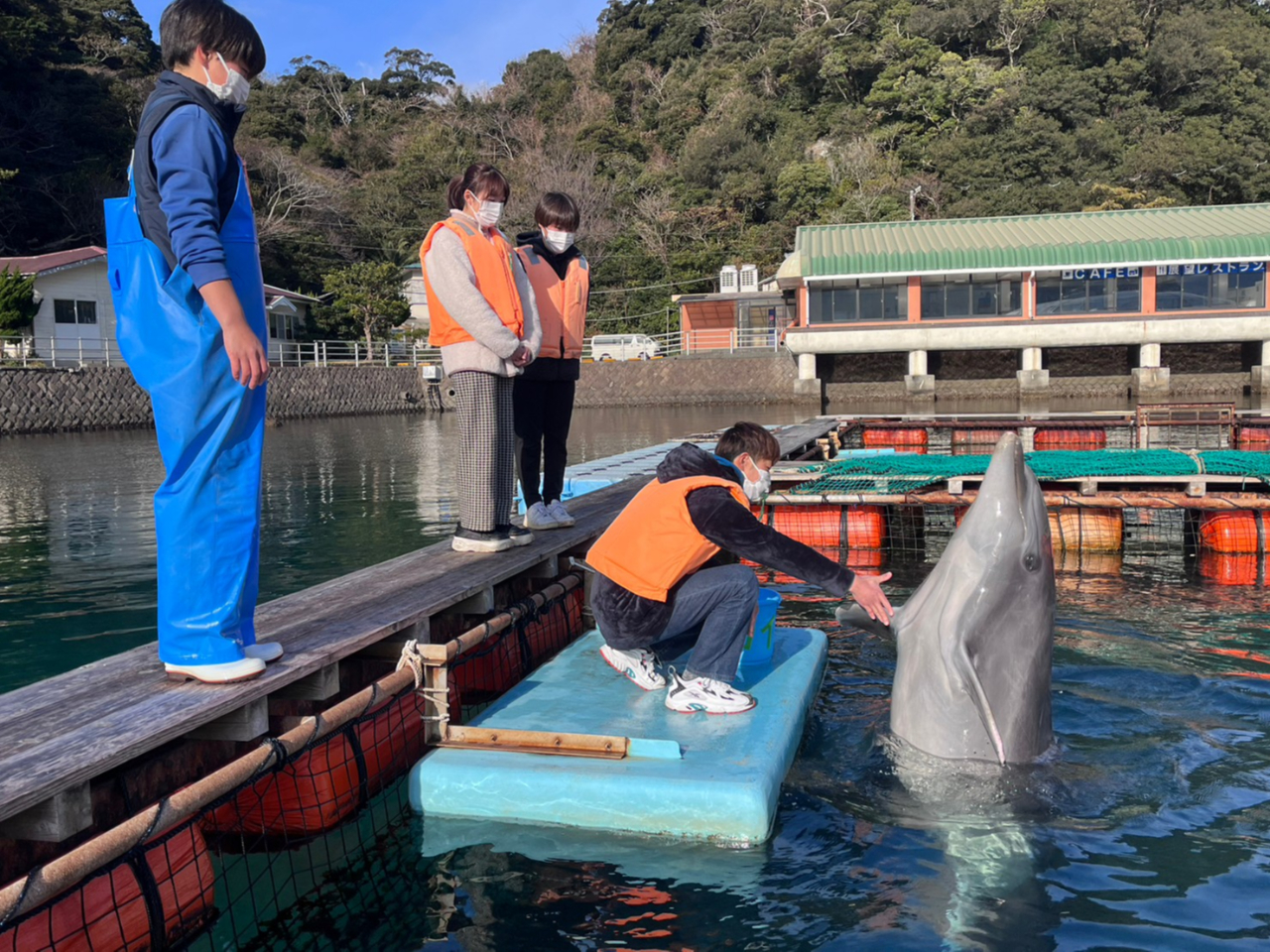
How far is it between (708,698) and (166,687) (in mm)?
1925

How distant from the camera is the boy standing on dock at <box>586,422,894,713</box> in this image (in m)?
3.90

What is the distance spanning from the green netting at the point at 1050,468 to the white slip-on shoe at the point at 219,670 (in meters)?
6.80

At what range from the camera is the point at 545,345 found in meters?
5.92

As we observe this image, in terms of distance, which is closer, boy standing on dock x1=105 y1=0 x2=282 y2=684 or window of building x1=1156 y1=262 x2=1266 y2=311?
boy standing on dock x1=105 y1=0 x2=282 y2=684

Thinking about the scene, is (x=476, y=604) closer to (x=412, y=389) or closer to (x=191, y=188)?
(x=191, y=188)

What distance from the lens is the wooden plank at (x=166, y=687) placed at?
2.71 metres

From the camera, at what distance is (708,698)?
402cm

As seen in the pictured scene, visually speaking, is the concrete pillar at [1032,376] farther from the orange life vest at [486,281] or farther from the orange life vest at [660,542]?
the orange life vest at [660,542]

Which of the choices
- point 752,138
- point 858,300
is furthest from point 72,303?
point 752,138

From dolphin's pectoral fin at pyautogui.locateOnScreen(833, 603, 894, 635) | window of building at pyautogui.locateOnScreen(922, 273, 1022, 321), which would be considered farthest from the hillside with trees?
dolphin's pectoral fin at pyautogui.locateOnScreen(833, 603, 894, 635)

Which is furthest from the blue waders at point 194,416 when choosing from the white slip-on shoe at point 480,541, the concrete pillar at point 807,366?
the concrete pillar at point 807,366

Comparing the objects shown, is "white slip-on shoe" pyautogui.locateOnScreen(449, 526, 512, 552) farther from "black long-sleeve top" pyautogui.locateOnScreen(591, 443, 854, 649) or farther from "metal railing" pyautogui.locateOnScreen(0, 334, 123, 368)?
"metal railing" pyautogui.locateOnScreen(0, 334, 123, 368)

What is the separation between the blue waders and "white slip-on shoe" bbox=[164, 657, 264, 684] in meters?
0.09

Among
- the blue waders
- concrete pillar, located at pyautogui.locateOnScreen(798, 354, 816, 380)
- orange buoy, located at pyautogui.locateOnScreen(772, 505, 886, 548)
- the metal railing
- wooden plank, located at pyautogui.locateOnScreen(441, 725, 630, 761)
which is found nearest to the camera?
the blue waders
